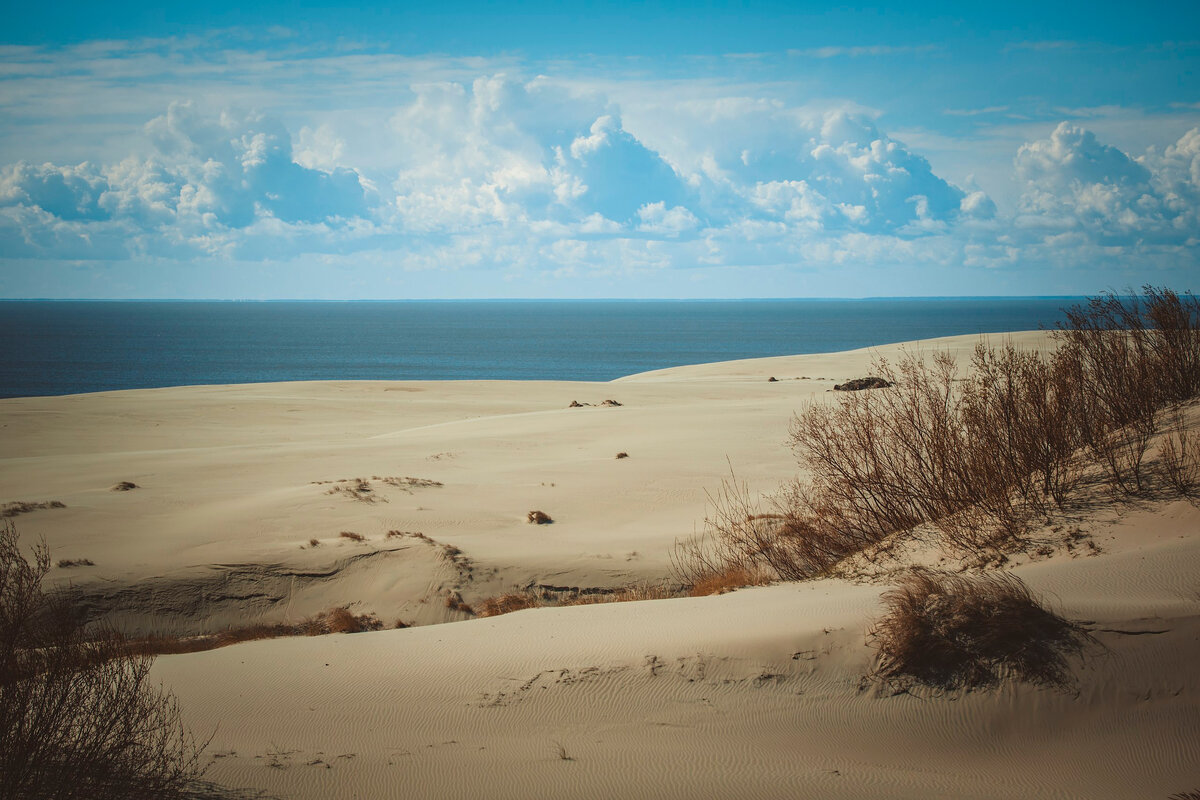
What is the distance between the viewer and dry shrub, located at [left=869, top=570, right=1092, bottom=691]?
5.75 m

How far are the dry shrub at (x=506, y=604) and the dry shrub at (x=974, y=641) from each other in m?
5.65

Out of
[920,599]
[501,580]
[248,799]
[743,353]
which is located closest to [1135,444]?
[920,599]

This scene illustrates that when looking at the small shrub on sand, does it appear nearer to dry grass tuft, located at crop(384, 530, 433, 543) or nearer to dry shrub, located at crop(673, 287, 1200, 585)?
dry grass tuft, located at crop(384, 530, 433, 543)

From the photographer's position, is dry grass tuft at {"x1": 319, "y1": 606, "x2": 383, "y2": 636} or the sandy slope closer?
the sandy slope

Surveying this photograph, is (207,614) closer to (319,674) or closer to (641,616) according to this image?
(319,674)

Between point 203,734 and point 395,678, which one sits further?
point 395,678

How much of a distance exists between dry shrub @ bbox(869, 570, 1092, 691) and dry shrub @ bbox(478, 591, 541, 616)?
565 centimetres

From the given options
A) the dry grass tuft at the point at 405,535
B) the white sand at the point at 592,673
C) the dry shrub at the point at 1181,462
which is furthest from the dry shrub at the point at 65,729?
the dry shrub at the point at 1181,462

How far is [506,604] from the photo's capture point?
10703 mm

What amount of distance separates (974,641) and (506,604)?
21.2 feet

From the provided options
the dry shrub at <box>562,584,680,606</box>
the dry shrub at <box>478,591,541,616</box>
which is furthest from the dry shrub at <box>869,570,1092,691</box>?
the dry shrub at <box>478,591,541,616</box>

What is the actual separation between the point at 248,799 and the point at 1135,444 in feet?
31.7

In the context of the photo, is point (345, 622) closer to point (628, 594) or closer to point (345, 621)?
point (345, 621)

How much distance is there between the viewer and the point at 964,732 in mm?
5504
